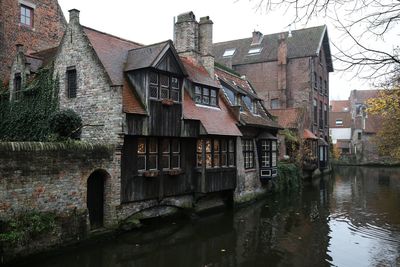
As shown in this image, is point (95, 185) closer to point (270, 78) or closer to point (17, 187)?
point (17, 187)

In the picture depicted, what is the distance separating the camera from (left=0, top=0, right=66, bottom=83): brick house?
23062 millimetres

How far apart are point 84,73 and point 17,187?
6150 mm

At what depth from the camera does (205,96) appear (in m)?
19.7

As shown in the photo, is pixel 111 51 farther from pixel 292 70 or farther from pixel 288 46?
pixel 288 46

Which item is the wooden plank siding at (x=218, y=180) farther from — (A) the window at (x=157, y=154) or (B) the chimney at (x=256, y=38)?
(B) the chimney at (x=256, y=38)

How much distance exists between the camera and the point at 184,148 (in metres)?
17.4

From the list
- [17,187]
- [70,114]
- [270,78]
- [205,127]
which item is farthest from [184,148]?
[270,78]

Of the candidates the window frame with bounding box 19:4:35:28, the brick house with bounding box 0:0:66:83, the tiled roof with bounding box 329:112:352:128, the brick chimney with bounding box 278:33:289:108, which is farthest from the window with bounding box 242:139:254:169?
the tiled roof with bounding box 329:112:352:128

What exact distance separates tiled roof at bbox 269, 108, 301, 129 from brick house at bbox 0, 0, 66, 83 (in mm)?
20117

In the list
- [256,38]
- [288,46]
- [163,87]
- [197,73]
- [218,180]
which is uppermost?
[256,38]

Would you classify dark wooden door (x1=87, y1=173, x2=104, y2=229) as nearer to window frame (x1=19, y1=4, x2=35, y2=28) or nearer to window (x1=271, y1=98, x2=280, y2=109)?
window frame (x1=19, y1=4, x2=35, y2=28)

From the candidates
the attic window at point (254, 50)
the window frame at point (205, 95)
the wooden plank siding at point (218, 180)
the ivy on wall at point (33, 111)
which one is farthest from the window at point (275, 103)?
the ivy on wall at point (33, 111)

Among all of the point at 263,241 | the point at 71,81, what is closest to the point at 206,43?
the point at 71,81

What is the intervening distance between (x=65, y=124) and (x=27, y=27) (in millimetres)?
13280
